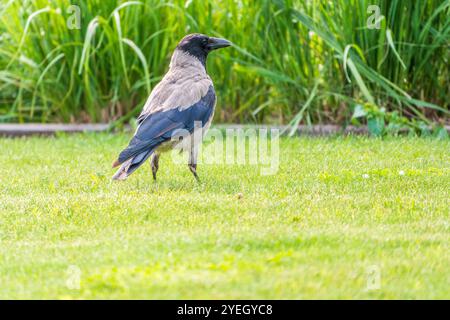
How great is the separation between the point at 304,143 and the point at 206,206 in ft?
9.04

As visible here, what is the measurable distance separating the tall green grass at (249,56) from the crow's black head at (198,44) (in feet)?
4.24

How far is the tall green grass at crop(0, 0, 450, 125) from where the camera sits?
8.51 metres

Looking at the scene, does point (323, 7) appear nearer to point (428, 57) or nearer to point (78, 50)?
point (428, 57)

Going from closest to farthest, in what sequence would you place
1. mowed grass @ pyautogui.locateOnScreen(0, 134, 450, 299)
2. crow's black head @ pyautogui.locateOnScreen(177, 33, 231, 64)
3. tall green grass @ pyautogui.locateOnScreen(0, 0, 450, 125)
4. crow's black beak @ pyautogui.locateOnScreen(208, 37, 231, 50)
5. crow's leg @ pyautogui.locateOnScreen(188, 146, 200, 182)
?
mowed grass @ pyautogui.locateOnScreen(0, 134, 450, 299) < crow's leg @ pyautogui.locateOnScreen(188, 146, 200, 182) < crow's black head @ pyautogui.locateOnScreen(177, 33, 231, 64) < crow's black beak @ pyautogui.locateOnScreen(208, 37, 231, 50) < tall green grass @ pyautogui.locateOnScreen(0, 0, 450, 125)

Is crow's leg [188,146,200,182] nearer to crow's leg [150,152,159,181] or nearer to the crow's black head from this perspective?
crow's leg [150,152,159,181]

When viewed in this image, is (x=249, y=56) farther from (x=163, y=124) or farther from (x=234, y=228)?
(x=234, y=228)

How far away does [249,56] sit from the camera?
29.2 feet

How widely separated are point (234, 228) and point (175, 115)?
1.66m

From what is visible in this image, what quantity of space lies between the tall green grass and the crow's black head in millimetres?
1291

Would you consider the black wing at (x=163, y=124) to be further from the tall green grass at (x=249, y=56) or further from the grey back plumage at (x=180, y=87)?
the tall green grass at (x=249, y=56)

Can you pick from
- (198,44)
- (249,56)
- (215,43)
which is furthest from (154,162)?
(249,56)

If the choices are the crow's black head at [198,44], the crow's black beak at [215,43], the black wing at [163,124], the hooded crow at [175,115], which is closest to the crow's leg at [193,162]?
the hooded crow at [175,115]

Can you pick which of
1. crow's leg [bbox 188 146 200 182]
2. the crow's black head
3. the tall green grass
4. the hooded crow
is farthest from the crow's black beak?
the tall green grass

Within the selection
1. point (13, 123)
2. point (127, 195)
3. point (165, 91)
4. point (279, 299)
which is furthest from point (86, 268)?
point (13, 123)
